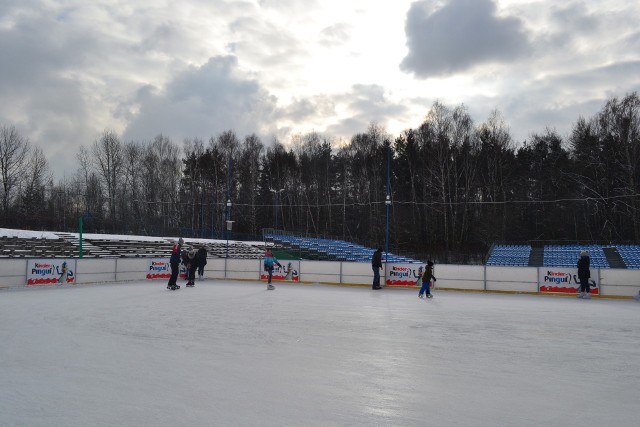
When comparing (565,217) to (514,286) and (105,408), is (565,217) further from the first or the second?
(105,408)

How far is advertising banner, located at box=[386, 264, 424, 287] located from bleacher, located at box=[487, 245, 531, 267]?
51.3ft

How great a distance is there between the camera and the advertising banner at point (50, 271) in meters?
20.0

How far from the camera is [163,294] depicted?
17203 mm

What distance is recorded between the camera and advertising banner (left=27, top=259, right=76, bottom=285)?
65.5 ft

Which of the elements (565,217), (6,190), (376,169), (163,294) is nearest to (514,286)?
(163,294)

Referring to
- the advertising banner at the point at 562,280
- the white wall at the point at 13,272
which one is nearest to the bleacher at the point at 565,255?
the advertising banner at the point at 562,280

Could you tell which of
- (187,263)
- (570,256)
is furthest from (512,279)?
(570,256)

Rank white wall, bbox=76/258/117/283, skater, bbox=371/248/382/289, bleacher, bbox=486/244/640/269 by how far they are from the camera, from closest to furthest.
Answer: skater, bbox=371/248/382/289 → white wall, bbox=76/258/117/283 → bleacher, bbox=486/244/640/269

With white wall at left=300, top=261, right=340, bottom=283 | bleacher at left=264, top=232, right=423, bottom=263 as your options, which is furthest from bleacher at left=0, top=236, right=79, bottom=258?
bleacher at left=264, top=232, right=423, bottom=263

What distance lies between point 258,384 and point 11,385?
288 cm

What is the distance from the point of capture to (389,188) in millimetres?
33469

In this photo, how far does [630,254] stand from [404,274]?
21602 mm

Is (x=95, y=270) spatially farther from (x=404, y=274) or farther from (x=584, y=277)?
(x=584, y=277)

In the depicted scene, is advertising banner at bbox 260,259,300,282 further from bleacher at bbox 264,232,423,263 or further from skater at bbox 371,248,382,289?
bleacher at bbox 264,232,423,263
